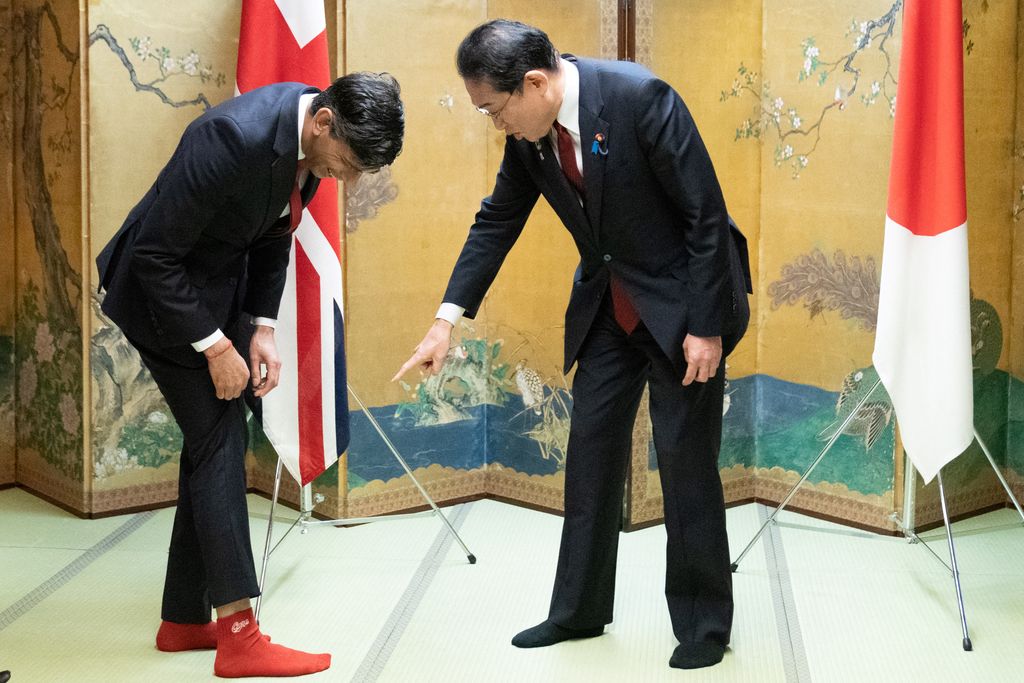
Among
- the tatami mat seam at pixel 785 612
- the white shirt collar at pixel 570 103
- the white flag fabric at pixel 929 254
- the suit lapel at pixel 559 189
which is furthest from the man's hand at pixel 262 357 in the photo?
the white flag fabric at pixel 929 254

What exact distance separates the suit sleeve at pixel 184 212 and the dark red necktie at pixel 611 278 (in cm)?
64

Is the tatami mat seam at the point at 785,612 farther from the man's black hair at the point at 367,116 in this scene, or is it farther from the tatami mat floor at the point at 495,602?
the man's black hair at the point at 367,116

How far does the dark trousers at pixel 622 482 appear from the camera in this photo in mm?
2688

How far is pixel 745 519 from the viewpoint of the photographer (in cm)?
391

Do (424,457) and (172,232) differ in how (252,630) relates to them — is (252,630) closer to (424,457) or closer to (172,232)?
(172,232)

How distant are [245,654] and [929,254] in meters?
1.78

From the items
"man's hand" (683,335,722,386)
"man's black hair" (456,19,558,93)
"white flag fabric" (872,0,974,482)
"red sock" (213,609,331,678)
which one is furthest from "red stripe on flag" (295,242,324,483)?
"white flag fabric" (872,0,974,482)

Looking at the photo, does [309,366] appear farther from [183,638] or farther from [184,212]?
[184,212]

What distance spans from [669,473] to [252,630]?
93 cm

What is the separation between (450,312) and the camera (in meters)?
2.75

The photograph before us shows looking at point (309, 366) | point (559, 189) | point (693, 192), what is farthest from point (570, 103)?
point (309, 366)

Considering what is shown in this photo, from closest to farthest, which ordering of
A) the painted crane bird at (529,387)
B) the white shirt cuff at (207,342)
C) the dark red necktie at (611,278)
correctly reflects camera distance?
1. the white shirt cuff at (207,342)
2. the dark red necktie at (611,278)
3. the painted crane bird at (529,387)

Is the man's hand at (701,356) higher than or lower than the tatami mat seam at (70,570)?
higher

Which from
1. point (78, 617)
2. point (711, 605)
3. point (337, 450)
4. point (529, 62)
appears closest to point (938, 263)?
point (711, 605)
